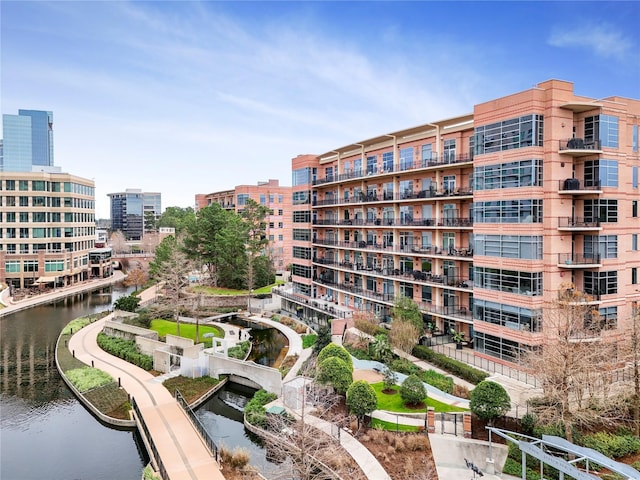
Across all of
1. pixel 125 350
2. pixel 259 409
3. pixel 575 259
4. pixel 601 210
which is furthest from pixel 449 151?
pixel 125 350

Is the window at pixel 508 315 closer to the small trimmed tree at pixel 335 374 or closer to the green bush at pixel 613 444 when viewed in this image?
the green bush at pixel 613 444

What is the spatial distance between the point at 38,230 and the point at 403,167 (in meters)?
56.2

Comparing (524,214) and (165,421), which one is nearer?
(165,421)

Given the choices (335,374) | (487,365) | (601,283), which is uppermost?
(601,283)

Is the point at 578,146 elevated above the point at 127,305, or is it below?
above

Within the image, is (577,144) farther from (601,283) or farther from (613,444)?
(613,444)

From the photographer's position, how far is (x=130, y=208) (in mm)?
162000

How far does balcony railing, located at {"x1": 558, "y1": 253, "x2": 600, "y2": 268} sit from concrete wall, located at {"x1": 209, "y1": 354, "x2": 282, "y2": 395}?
1728cm

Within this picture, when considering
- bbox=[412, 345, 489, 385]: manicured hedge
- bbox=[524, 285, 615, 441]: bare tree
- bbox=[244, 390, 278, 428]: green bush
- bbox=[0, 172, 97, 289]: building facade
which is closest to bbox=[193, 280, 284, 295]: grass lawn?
bbox=[0, 172, 97, 289]: building facade

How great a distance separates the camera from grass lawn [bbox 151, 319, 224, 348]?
40.2m

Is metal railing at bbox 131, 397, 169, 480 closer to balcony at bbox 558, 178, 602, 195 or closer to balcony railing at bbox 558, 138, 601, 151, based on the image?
balcony at bbox 558, 178, 602, 195

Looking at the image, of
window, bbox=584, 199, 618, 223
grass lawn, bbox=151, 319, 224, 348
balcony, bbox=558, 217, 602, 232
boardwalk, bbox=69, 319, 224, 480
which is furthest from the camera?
grass lawn, bbox=151, 319, 224, 348

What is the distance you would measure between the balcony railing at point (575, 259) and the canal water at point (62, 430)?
19105 millimetres

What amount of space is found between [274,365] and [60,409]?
13.4m
